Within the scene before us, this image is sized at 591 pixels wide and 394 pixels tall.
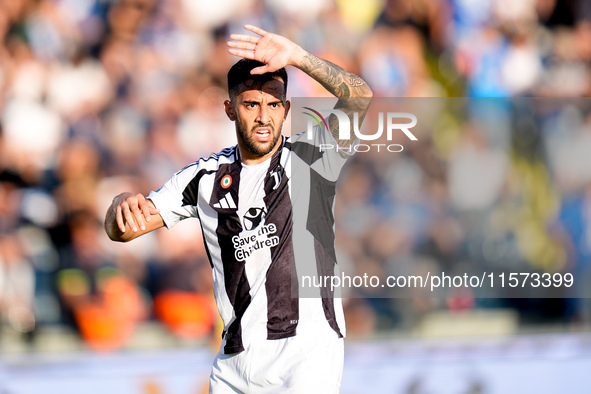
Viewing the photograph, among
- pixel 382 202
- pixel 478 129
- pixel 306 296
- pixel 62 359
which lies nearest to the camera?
pixel 306 296

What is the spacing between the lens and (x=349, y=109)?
12.1 ft

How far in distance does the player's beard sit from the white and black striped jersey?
0.10m

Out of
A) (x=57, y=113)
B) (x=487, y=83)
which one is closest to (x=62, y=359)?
(x=57, y=113)

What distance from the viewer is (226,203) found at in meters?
3.81

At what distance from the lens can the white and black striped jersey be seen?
3.61 meters

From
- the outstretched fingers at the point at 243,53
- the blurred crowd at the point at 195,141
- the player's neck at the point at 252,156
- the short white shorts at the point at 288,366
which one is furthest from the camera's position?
the blurred crowd at the point at 195,141

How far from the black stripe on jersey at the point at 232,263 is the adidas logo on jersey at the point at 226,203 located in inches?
0.5

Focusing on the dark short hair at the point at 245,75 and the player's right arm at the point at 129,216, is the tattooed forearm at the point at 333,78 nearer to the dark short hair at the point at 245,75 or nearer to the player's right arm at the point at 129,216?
the dark short hair at the point at 245,75

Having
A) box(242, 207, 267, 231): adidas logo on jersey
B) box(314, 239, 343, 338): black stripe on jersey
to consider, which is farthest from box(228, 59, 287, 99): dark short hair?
box(314, 239, 343, 338): black stripe on jersey

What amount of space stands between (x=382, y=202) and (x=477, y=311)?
1474 mm

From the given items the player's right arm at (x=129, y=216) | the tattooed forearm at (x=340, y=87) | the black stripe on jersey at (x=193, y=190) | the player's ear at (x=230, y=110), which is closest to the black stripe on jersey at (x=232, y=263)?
the black stripe on jersey at (x=193, y=190)

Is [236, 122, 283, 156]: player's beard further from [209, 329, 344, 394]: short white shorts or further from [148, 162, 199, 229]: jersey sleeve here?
[209, 329, 344, 394]: short white shorts

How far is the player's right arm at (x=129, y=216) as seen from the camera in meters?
3.59

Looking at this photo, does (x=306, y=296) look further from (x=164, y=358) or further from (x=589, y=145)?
(x=589, y=145)
